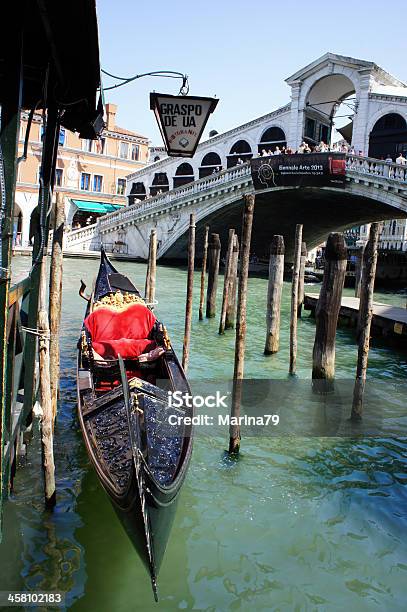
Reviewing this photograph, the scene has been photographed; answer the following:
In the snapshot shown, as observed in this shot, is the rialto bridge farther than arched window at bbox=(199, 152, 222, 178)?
No

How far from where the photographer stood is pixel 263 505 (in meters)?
3.25

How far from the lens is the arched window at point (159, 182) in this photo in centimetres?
2444

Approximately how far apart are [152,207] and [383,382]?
14311 millimetres

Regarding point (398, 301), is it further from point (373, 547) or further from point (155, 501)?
point (155, 501)

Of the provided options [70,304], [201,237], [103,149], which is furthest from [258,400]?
[103,149]

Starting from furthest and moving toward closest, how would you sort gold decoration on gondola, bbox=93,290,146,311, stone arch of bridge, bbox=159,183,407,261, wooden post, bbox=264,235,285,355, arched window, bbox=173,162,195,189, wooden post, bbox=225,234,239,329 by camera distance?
1. arched window, bbox=173,162,195,189
2. stone arch of bridge, bbox=159,183,407,261
3. wooden post, bbox=225,234,239,329
4. wooden post, bbox=264,235,285,355
5. gold decoration on gondola, bbox=93,290,146,311

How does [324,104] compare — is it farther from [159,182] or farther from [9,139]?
[9,139]

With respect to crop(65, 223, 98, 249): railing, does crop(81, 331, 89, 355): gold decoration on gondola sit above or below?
below

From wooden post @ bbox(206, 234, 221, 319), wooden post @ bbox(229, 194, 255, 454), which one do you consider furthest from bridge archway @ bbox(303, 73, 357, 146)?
wooden post @ bbox(229, 194, 255, 454)

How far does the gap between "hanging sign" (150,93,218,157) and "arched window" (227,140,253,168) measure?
17873 mm

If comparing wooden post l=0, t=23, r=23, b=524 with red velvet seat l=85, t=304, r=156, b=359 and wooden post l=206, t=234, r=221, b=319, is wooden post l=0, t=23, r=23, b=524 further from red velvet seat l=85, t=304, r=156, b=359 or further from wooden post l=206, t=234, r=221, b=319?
wooden post l=206, t=234, r=221, b=319

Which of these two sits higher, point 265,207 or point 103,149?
point 103,149

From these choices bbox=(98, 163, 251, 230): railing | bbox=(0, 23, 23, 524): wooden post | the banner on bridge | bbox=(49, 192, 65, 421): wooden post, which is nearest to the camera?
bbox=(0, 23, 23, 524): wooden post

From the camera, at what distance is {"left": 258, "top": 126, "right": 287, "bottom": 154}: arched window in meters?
20.4
